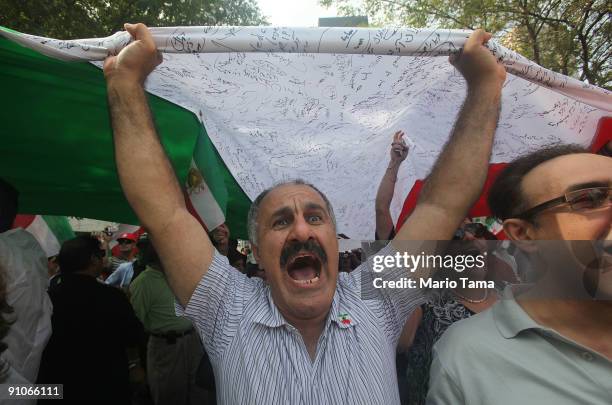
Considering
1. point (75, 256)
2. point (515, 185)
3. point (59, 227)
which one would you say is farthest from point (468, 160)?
point (59, 227)

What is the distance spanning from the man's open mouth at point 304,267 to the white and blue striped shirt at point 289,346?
13 cm

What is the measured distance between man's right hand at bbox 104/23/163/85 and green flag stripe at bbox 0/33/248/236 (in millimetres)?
242

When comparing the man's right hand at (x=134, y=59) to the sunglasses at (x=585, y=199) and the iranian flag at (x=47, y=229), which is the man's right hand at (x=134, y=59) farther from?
the iranian flag at (x=47, y=229)

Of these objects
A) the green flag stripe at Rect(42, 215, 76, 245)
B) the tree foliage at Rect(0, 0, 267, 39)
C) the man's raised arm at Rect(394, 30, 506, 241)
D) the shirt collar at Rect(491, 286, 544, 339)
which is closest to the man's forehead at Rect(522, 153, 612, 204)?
the man's raised arm at Rect(394, 30, 506, 241)

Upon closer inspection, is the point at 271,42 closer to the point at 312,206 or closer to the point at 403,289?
the point at 312,206

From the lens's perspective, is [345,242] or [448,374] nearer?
[448,374]

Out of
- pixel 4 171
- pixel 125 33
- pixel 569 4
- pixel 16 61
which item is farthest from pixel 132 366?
pixel 569 4

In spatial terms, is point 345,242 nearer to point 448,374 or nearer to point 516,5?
point 448,374

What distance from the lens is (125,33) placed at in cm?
178

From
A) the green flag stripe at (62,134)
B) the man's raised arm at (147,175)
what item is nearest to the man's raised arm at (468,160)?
the man's raised arm at (147,175)

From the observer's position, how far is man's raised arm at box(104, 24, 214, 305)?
1.66 m

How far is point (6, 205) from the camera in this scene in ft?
8.09

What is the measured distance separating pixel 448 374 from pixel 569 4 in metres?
10.1

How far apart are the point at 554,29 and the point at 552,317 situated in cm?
991
